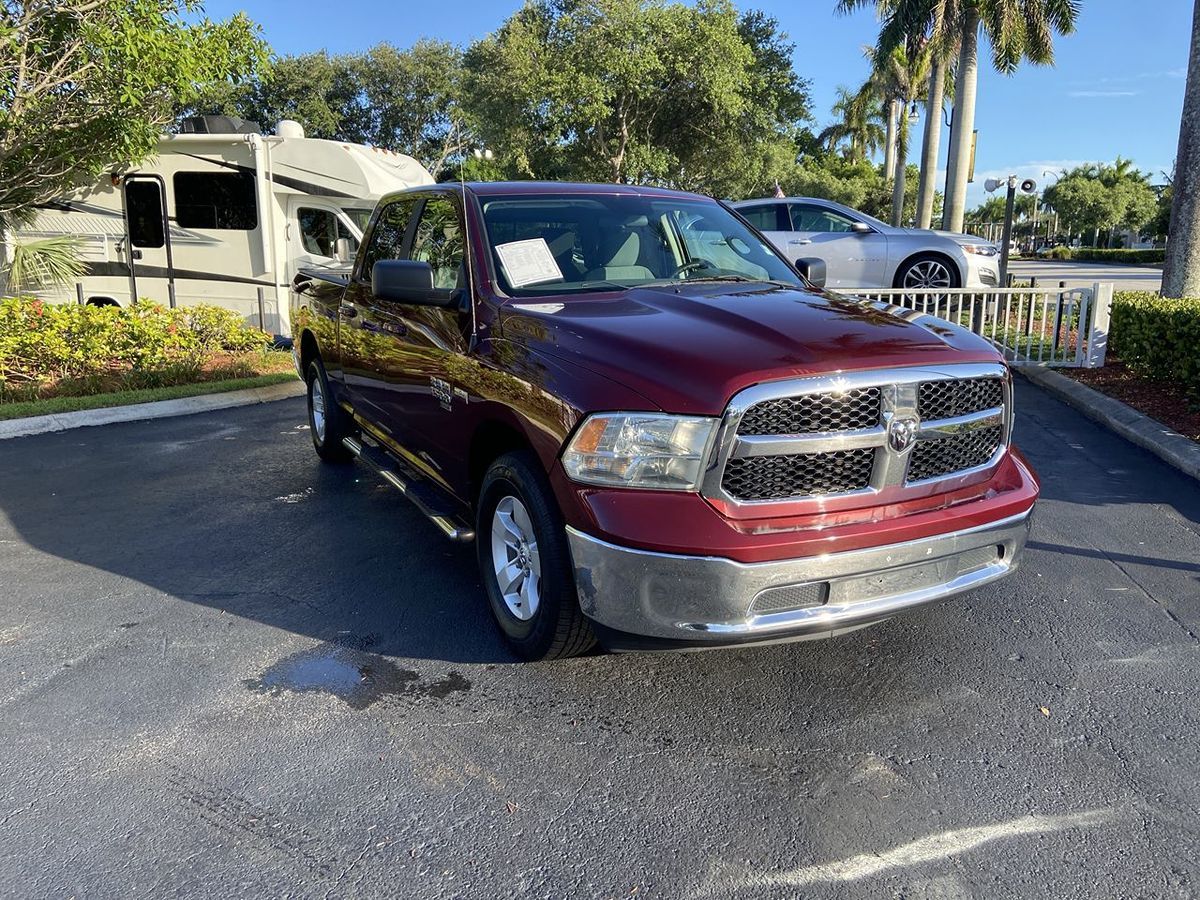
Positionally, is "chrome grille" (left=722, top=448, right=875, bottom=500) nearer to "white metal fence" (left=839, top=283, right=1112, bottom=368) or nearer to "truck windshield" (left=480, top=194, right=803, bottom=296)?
"truck windshield" (left=480, top=194, right=803, bottom=296)

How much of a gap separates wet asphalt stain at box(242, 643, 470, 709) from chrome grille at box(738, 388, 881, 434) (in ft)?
5.03

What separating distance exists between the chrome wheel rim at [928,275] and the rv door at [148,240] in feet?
34.8

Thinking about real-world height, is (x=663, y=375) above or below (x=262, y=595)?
above

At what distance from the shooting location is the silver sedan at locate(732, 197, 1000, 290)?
12.2m

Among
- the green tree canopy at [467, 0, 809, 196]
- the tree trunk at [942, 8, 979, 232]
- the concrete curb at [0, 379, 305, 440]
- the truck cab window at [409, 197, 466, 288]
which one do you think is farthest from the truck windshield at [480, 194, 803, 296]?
the green tree canopy at [467, 0, 809, 196]

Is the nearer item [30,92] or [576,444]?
[576,444]

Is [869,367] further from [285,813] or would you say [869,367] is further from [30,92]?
[30,92]

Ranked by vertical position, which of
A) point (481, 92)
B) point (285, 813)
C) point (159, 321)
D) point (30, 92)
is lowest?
point (285, 813)

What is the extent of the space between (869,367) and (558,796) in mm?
1682

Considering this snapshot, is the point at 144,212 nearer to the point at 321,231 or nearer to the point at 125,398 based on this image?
the point at 321,231

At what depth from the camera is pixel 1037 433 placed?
754 cm

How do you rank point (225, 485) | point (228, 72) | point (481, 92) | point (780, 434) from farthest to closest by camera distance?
point (481, 92) → point (228, 72) → point (225, 485) → point (780, 434)

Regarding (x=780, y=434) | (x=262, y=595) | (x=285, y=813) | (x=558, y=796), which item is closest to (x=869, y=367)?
(x=780, y=434)

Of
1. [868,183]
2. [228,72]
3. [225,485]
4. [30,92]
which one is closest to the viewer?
[225,485]
